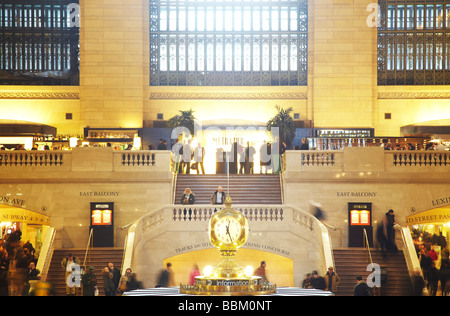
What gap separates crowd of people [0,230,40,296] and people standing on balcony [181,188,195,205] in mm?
4851

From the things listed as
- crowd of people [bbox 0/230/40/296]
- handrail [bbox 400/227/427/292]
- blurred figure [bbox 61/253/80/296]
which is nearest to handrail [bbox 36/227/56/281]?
crowd of people [bbox 0/230/40/296]

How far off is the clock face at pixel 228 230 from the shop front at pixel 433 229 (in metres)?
17.6

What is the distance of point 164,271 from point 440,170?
1021 centimetres

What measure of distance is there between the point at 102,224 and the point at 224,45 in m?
12.7

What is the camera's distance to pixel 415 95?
3322 cm

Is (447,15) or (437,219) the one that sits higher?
(447,15)

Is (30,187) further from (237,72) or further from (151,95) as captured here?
(237,72)

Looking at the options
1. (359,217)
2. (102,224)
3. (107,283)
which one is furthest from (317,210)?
(107,283)

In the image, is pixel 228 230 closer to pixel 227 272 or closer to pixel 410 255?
pixel 227 272

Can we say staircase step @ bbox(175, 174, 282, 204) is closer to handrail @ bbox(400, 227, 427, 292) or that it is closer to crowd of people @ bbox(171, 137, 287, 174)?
crowd of people @ bbox(171, 137, 287, 174)

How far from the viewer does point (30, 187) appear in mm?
24359

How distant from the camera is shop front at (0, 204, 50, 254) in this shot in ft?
82.7
